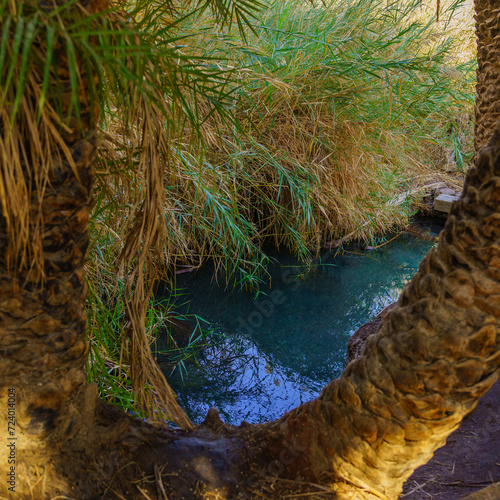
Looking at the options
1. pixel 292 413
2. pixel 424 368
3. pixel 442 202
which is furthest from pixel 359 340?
pixel 442 202

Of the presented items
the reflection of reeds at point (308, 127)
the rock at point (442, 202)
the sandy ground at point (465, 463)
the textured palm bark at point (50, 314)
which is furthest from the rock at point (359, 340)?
the rock at point (442, 202)

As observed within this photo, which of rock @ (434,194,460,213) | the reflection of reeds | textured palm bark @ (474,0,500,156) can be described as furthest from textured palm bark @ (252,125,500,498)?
rock @ (434,194,460,213)

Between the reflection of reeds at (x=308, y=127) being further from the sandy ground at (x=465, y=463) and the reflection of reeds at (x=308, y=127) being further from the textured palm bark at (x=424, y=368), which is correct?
the textured palm bark at (x=424, y=368)

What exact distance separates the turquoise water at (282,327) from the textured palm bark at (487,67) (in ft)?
4.45

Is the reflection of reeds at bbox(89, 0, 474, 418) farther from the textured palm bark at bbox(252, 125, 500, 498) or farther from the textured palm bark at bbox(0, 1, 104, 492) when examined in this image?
the textured palm bark at bbox(252, 125, 500, 498)

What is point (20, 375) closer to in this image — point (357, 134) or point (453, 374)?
point (453, 374)

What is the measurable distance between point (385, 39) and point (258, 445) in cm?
303

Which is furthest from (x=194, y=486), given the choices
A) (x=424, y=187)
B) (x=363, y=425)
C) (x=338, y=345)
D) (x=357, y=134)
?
(x=424, y=187)

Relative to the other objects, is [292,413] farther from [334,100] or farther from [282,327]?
[334,100]

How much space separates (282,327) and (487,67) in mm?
1802

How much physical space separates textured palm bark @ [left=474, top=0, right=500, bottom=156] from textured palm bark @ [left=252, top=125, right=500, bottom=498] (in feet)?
6.11

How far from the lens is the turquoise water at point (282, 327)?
2129 mm

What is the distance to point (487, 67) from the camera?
2.26 m

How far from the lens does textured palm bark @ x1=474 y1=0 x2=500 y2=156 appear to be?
2.18 m
